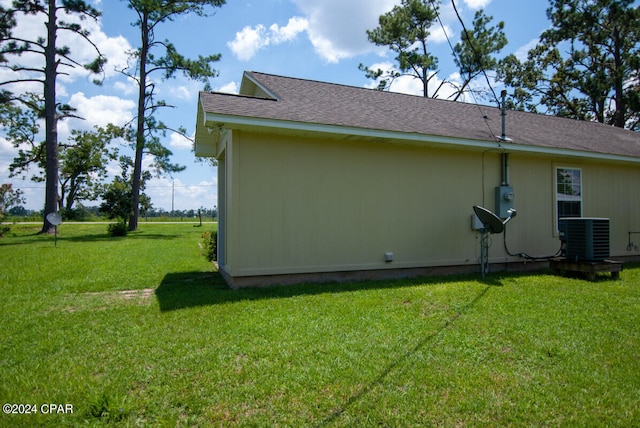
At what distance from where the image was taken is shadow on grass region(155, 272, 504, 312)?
5.01 meters

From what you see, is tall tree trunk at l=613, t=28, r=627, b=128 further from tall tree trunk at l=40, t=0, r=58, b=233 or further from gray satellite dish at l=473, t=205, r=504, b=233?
tall tree trunk at l=40, t=0, r=58, b=233

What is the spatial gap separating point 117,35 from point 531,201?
17.3 meters

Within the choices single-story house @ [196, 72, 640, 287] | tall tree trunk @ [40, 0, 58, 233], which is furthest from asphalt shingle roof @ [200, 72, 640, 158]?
tall tree trunk @ [40, 0, 58, 233]

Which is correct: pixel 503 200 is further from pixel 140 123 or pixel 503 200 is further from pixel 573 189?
pixel 140 123

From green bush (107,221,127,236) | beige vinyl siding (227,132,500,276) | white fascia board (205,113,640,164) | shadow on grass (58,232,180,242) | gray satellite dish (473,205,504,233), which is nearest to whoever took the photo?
white fascia board (205,113,640,164)

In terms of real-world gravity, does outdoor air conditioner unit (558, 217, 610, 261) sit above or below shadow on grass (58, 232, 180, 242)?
above

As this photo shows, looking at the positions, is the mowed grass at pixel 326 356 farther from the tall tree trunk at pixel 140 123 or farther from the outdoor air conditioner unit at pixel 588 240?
the tall tree trunk at pixel 140 123

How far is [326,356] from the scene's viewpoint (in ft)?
10.3

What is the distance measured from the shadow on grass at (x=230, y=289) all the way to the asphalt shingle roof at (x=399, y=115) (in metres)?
2.52

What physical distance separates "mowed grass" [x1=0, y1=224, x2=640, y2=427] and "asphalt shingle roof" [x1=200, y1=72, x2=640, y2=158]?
2738 mm

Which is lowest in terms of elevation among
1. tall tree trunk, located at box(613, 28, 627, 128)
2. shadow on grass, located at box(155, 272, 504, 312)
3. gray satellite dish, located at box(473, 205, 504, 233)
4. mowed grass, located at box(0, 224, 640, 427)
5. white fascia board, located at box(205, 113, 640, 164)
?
mowed grass, located at box(0, 224, 640, 427)

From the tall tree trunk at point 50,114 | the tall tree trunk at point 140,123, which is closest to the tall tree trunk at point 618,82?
the tall tree trunk at point 140,123

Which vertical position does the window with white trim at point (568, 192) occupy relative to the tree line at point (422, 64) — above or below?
below

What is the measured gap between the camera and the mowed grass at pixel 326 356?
234cm
